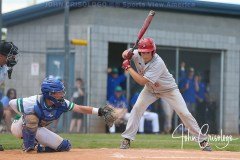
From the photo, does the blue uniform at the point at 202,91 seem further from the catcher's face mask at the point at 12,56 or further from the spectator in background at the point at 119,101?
the catcher's face mask at the point at 12,56

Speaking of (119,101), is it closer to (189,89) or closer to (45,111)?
(189,89)

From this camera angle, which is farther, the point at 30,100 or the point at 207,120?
the point at 207,120

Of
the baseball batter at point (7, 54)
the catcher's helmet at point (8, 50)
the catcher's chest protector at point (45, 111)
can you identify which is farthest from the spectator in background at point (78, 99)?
the catcher's chest protector at point (45, 111)

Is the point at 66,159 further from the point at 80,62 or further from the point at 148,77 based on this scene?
the point at 80,62

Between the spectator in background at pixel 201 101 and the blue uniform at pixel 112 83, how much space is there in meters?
2.40

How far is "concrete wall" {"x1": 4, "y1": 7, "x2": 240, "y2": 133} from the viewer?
1897cm

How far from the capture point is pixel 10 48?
970 cm

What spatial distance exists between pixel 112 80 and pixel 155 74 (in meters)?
8.92

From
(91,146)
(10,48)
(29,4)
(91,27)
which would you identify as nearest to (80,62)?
(91,27)

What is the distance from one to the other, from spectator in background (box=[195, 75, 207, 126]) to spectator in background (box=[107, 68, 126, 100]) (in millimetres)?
2431

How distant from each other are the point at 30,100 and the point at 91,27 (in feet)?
32.9

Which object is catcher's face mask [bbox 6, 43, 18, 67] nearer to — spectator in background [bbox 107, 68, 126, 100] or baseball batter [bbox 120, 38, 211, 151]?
baseball batter [bbox 120, 38, 211, 151]

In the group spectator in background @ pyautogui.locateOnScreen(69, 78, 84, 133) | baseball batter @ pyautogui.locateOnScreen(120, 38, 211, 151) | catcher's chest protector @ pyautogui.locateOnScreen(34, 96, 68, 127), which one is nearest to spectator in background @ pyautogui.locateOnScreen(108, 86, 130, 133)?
spectator in background @ pyautogui.locateOnScreen(69, 78, 84, 133)

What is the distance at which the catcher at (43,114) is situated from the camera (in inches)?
360
